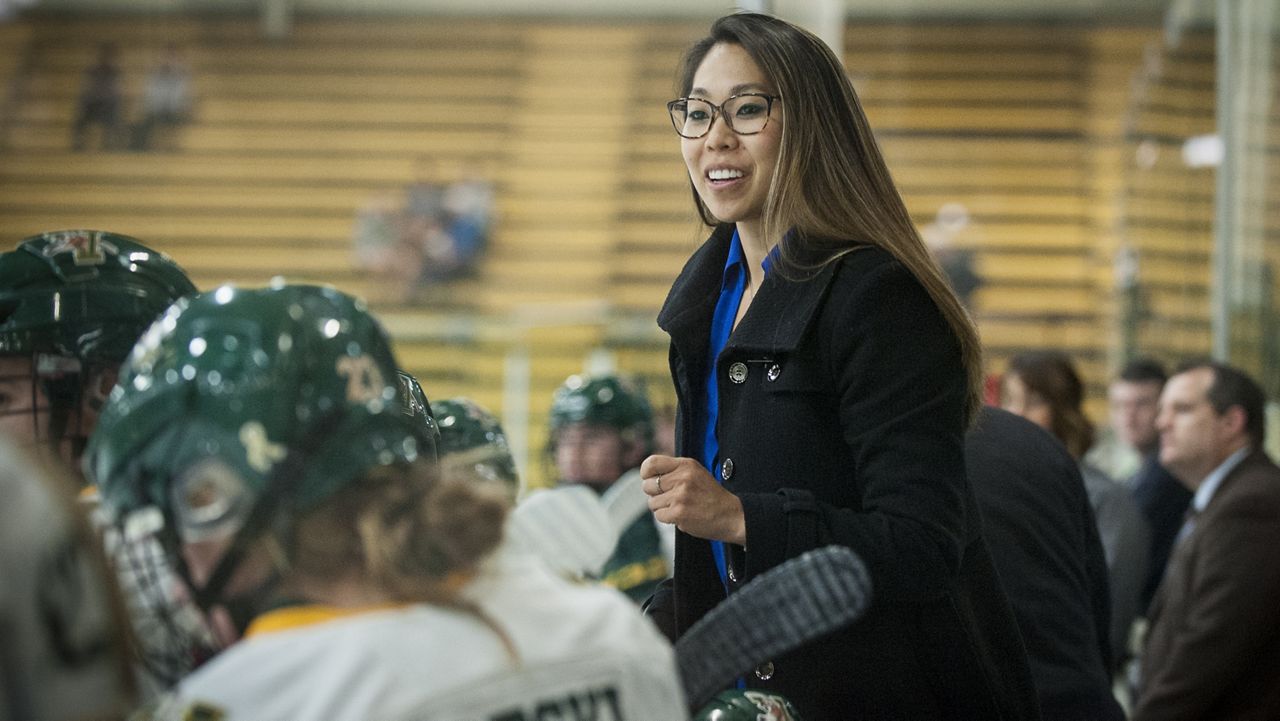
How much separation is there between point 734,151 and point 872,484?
39 centimetres

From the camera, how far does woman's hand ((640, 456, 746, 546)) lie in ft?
4.53

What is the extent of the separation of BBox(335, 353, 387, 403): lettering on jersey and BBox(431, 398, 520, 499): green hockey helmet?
106 centimetres

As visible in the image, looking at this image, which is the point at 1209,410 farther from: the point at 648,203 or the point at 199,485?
the point at 648,203

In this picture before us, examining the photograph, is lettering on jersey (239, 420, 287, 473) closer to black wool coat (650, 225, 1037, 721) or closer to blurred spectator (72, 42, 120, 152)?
black wool coat (650, 225, 1037, 721)

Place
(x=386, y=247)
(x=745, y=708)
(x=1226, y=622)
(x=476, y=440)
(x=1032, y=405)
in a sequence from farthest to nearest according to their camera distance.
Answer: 1. (x=386, y=247)
2. (x=1032, y=405)
3. (x=1226, y=622)
4. (x=476, y=440)
5. (x=745, y=708)

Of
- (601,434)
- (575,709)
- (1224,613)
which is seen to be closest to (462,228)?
(601,434)

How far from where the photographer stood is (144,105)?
33.8ft

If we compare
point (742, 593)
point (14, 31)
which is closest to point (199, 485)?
point (742, 593)

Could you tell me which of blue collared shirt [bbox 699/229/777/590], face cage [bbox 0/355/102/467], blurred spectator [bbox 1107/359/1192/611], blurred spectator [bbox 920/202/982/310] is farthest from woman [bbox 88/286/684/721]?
blurred spectator [bbox 920/202/982/310]

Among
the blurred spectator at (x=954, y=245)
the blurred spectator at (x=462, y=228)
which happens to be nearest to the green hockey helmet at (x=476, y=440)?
Result: the blurred spectator at (x=954, y=245)

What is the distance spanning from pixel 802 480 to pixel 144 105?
9598mm

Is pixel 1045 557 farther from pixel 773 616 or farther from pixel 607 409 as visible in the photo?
pixel 607 409

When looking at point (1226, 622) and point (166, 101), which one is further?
point (166, 101)

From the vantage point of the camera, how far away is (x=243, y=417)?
1.04m
